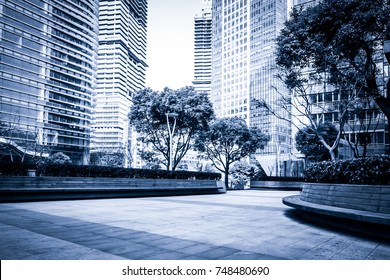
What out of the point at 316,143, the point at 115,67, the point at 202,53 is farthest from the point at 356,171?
the point at 202,53

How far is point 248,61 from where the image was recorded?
12106 cm

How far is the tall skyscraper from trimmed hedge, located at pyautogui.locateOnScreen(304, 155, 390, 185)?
3743 inches

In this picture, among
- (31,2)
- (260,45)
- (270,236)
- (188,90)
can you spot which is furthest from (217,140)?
(260,45)

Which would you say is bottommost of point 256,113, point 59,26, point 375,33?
point 375,33

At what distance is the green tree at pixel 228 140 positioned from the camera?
111ft

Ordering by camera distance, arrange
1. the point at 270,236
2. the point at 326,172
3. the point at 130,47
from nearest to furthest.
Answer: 1. the point at 270,236
2. the point at 326,172
3. the point at 130,47

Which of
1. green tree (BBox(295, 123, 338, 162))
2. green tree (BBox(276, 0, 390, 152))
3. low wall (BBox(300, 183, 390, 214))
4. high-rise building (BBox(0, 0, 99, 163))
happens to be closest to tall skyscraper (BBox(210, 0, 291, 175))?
high-rise building (BBox(0, 0, 99, 163))

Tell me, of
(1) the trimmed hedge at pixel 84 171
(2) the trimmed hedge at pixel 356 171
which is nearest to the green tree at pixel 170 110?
(1) the trimmed hedge at pixel 84 171

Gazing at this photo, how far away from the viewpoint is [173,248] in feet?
15.6

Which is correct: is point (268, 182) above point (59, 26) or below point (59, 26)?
below

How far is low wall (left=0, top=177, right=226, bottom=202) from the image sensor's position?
38.8 ft

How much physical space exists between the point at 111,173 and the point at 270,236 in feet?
38.7

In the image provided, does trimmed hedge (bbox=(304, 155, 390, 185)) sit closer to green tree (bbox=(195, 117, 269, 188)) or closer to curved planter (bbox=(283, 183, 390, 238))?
curved planter (bbox=(283, 183, 390, 238))

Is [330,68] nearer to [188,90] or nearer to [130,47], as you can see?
[188,90]
